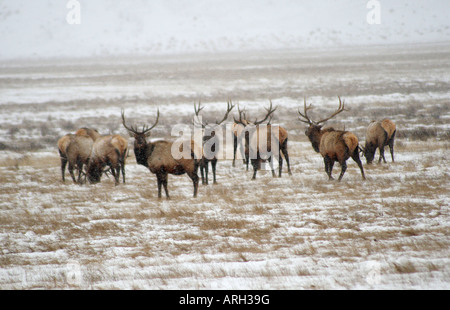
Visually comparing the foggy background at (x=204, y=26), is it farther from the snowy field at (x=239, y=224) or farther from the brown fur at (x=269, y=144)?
the brown fur at (x=269, y=144)

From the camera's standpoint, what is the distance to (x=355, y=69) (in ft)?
142

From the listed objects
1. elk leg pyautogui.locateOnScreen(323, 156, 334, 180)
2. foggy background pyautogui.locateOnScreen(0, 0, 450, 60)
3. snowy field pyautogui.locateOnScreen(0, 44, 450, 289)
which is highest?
foggy background pyautogui.locateOnScreen(0, 0, 450, 60)

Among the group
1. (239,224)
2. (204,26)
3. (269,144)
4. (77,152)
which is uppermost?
(204,26)

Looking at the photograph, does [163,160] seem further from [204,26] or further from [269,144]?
[204,26]

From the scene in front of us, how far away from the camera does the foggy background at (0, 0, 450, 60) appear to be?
225ft

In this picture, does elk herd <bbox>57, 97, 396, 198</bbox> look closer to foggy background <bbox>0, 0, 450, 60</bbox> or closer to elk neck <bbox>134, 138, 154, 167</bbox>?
elk neck <bbox>134, 138, 154, 167</bbox>

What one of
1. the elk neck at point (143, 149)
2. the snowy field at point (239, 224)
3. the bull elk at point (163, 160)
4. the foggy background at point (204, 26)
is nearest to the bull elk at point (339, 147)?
the snowy field at point (239, 224)

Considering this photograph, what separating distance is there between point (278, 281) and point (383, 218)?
2949mm

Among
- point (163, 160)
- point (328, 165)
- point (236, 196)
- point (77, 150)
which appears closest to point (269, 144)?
point (328, 165)

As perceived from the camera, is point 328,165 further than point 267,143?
No

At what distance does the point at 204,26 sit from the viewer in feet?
256

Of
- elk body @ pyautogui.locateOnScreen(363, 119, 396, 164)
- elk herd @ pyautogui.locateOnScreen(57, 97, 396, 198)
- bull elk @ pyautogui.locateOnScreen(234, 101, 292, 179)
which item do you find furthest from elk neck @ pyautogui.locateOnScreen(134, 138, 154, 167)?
elk body @ pyautogui.locateOnScreen(363, 119, 396, 164)

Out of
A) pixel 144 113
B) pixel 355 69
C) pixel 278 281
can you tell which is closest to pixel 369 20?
pixel 355 69

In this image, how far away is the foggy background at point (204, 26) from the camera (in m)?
68.6
